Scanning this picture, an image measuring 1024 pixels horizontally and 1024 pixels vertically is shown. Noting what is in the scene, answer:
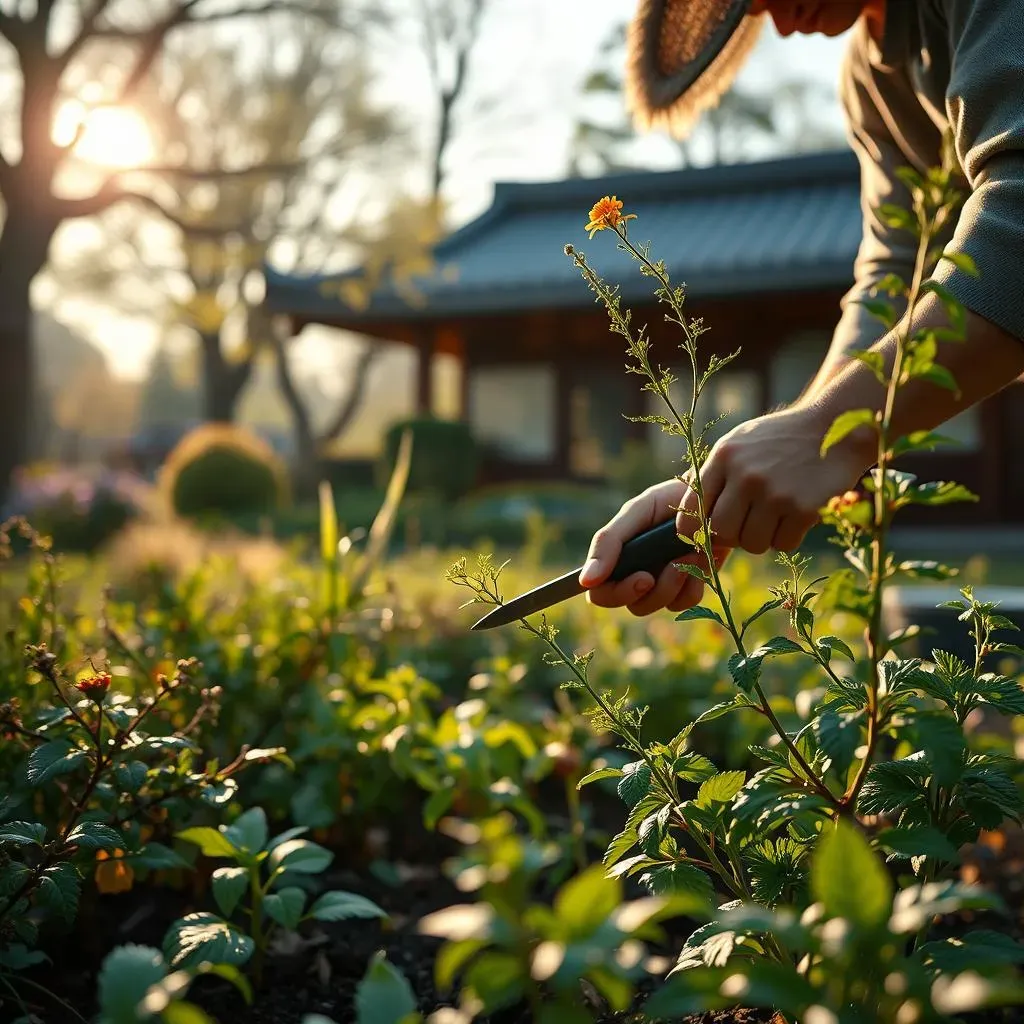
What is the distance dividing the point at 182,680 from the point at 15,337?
43.9 ft

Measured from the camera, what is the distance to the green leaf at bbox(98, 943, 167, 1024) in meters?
0.75

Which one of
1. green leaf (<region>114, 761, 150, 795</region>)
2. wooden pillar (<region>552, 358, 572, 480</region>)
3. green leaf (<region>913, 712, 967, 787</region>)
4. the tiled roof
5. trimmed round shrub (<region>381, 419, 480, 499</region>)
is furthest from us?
wooden pillar (<region>552, 358, 572, 480</region>)

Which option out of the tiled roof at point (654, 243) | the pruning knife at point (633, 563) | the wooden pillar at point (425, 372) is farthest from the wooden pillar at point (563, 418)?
the pruning knife at point (633, 563)

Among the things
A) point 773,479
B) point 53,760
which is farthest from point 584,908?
point 53,760

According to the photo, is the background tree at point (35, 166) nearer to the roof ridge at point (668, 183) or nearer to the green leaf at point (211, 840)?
the roof ridge at point (668, 183)

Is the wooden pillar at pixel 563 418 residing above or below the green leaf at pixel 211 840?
below

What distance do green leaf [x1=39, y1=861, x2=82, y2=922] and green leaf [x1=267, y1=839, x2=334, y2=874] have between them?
1.06 ft

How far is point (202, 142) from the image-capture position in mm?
29969

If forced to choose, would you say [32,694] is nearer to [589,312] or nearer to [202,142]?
[589,312]

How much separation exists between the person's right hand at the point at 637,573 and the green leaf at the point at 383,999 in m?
0.63

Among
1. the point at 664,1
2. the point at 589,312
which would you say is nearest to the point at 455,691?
the point at 664,1

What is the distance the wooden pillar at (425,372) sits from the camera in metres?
16.5

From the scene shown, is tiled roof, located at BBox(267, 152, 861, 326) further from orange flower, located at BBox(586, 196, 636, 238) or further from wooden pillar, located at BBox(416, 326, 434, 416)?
orange flower, located at BBox(586, 196, 636, 238)

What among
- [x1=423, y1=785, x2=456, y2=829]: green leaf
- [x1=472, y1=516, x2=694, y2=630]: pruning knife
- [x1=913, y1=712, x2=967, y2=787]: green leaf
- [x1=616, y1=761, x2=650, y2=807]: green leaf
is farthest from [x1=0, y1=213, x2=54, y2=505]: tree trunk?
[x1=913, y1=712, x2=967, y2=787]: green leaf
